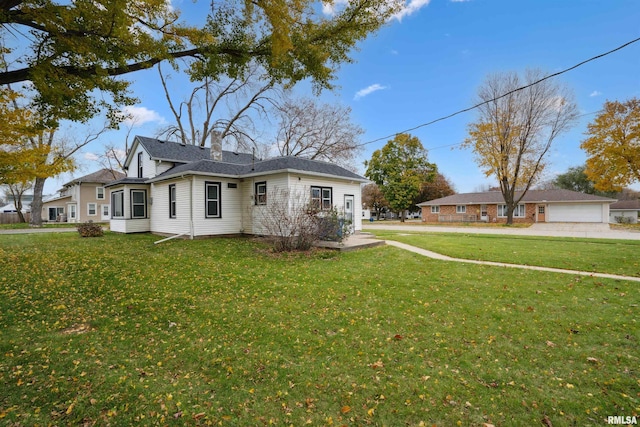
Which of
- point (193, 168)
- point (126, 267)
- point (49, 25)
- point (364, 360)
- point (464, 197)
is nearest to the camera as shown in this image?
point (364, 360)

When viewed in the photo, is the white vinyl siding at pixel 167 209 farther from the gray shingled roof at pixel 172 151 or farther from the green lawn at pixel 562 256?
the green lawn at pixel 562 256

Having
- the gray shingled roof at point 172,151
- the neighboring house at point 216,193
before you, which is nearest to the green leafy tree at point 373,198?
the gray shingled roof at point 172,151

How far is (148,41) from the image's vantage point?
6.54 meters

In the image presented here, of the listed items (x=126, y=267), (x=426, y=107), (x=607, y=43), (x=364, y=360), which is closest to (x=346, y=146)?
(x=426, y=107)

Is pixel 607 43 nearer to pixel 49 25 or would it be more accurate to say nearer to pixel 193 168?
pixel 49 25

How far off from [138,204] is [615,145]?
35.5m

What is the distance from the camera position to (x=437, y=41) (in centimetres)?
1509

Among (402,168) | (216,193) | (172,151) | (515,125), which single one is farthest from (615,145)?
(172,151)

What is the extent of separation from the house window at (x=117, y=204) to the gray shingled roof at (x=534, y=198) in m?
35.1

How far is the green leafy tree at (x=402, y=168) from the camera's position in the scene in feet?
130

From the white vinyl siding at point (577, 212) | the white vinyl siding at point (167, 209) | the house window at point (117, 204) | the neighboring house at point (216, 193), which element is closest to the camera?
the neighboring house at point (216, 193)

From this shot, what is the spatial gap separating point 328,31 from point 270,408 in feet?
26.3

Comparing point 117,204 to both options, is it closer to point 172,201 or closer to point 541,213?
point 172,201

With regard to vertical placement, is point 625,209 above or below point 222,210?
above
